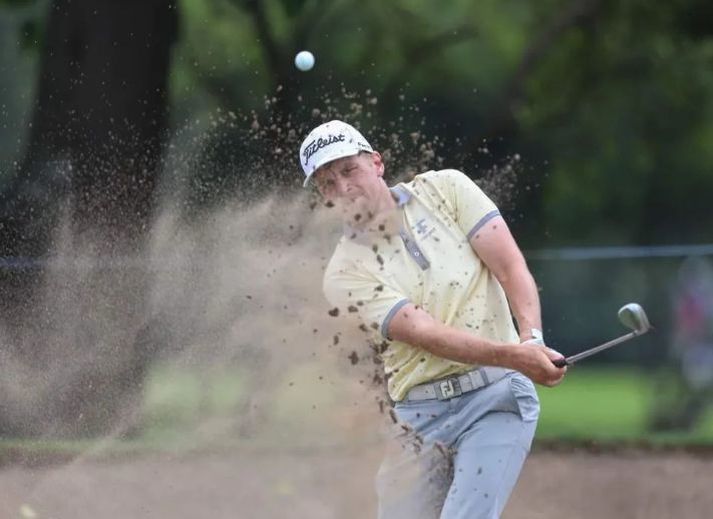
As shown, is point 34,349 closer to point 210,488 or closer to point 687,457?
point 210,488

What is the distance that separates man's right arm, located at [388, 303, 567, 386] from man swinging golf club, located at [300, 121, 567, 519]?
17mm

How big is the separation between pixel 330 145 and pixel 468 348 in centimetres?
77

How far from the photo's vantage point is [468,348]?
4.71 meters

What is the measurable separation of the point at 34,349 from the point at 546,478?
303cm

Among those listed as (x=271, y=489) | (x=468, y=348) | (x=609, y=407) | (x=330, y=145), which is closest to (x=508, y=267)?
(x=468, y=348)

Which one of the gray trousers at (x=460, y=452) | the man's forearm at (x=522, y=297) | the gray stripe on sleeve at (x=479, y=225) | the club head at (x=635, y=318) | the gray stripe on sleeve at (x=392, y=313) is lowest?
the gray trousers at (x=460, y=452)

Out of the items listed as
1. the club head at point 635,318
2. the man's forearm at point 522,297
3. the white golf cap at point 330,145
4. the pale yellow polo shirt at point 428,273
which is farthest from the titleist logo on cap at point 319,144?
the club head at point 635,318

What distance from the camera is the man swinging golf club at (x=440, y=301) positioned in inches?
194

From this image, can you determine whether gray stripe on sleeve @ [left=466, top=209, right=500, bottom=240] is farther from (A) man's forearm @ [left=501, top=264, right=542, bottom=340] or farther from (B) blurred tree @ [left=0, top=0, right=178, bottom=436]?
(B) blurred tree @ [left=0, top=0, right=178, bottom=436]

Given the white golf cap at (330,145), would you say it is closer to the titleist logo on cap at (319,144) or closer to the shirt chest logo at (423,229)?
the titleist logo on cap at (319,144)

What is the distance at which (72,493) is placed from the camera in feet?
24.5

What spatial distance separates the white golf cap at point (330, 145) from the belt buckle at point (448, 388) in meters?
0.76

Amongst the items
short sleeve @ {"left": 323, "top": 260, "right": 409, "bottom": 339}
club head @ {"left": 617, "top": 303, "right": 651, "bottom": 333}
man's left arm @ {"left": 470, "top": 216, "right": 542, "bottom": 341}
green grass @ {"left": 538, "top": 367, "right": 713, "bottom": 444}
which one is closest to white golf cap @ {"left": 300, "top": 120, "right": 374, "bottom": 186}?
short sleeve @ {"left": 323, "top": 260, "right": 409, "bottom": 339}

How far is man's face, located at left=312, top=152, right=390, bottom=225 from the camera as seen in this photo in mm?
5000
